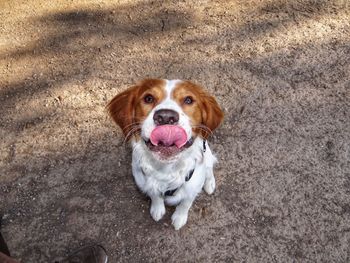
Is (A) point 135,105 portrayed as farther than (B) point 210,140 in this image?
No

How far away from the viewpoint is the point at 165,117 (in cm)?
233

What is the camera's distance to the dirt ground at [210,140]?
317 cm

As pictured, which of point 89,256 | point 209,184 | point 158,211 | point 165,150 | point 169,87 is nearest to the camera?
point 165,150

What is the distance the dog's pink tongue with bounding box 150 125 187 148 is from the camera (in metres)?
2.31

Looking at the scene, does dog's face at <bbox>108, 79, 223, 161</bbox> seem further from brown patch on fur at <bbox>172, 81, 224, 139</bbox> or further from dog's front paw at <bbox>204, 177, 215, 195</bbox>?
dog's front paw at <bbox>204, 177, 215, 195</bbox>

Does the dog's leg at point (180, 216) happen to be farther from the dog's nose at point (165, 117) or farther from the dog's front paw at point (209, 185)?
the dog's nose at point (165, 117)

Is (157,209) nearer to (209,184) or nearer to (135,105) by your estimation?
(209,184)

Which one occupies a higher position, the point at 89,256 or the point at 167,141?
the point at 167,141

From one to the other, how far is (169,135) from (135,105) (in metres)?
0.44

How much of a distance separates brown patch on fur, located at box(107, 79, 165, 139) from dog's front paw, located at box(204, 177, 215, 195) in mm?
850

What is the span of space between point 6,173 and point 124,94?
148 centimetres

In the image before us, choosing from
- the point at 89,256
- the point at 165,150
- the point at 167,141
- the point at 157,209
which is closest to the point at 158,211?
the point at 157,209

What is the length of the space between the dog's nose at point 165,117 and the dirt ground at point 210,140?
1157mm

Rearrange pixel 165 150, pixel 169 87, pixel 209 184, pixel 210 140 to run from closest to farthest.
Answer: pixel 165 150
pixel 169 87
pixel 209 184
pixel 210 140
